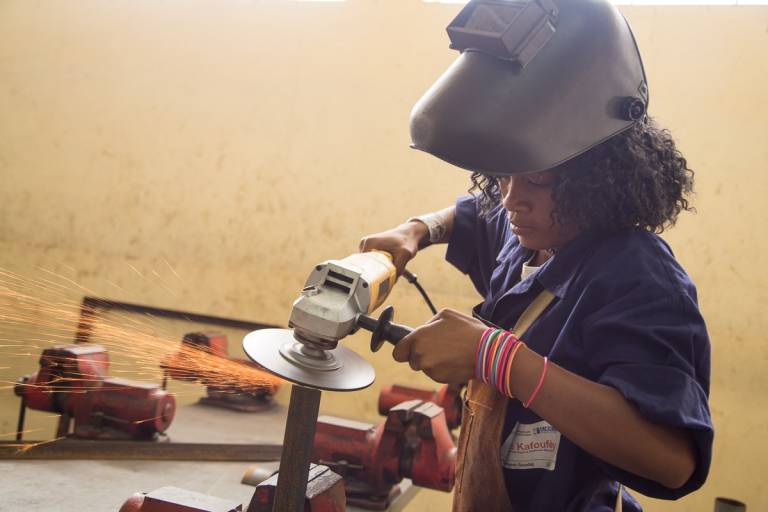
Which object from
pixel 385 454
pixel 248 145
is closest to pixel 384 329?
pixel 385 454

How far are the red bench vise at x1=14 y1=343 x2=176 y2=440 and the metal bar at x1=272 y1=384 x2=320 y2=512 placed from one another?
4.22ft

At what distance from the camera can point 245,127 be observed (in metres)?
5.08

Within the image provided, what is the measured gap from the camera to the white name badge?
1.44 metres

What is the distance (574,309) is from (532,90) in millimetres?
447

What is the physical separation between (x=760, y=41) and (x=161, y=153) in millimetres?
4155

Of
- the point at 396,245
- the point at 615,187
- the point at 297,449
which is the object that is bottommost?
the point at 297,449

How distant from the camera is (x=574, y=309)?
1.38m

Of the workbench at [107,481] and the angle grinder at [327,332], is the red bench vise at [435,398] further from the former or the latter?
the angle grinder at [327,332]

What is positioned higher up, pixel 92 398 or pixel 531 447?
pixel 531 447

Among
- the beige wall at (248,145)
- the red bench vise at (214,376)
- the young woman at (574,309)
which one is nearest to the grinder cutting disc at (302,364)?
the young woman at (574,309)

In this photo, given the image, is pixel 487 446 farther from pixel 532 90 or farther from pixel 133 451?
pixel 133 451

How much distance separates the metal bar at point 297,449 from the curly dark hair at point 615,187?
0.67 metres

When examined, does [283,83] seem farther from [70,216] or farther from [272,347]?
[272,347]

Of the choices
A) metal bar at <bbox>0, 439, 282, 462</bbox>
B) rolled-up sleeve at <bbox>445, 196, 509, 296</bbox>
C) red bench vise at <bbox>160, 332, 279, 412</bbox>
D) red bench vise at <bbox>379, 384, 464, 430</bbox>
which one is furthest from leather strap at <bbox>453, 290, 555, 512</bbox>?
red bench vise at <bbox>160, 332, 279, 412</bbox>
